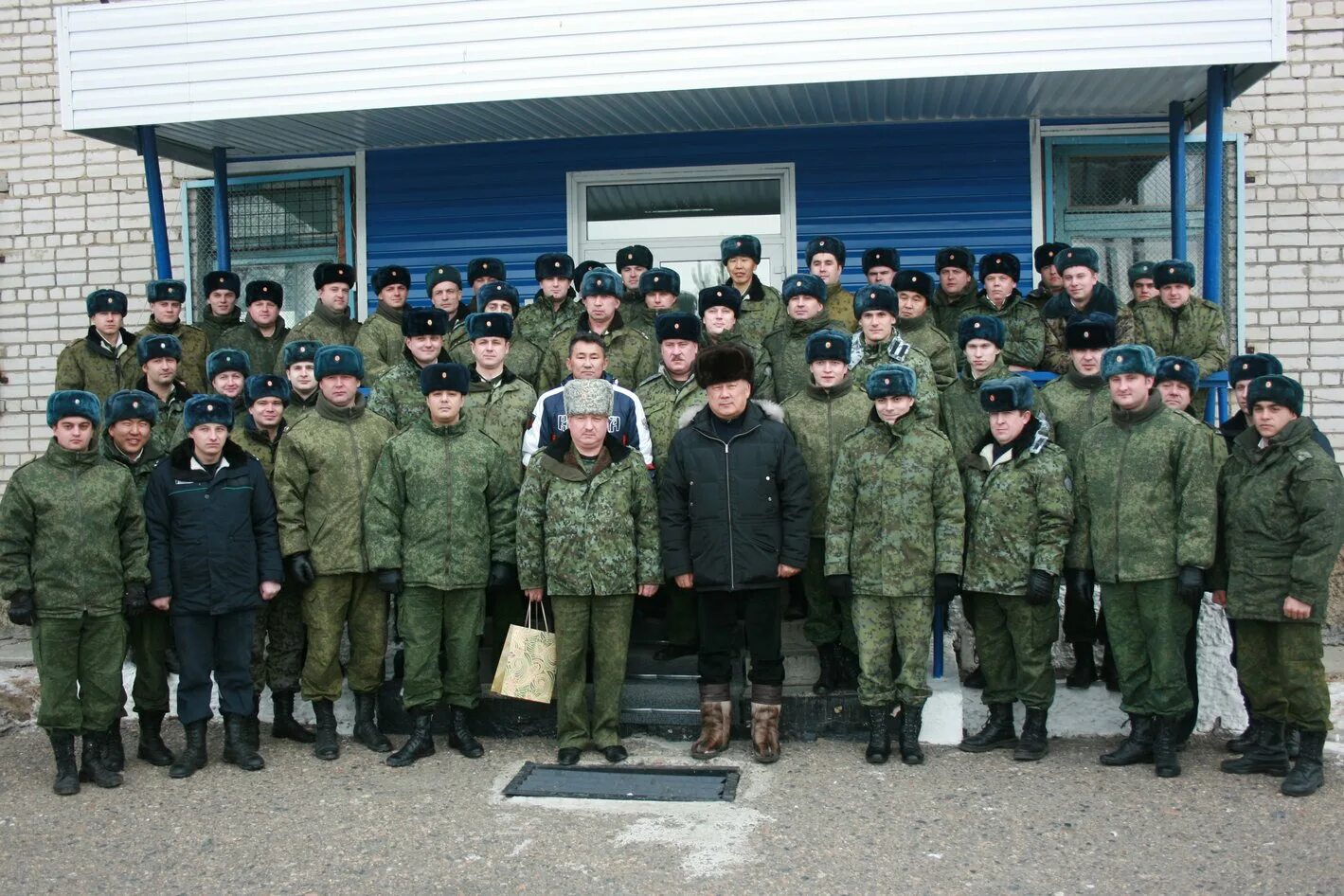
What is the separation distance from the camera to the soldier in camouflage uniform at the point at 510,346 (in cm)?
612

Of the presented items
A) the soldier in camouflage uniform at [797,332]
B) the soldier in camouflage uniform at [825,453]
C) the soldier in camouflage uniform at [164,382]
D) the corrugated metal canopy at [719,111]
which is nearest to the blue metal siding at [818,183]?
the corrugated metal canopy at [719,111]

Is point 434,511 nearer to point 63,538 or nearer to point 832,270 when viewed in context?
point 63,538

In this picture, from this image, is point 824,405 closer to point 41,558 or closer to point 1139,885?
point 1139,885

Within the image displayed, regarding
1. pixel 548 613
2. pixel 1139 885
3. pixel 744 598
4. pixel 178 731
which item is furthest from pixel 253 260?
pixel 1139 885

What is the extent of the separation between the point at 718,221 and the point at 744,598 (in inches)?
156

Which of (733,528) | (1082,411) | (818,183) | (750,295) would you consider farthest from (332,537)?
(818,183)

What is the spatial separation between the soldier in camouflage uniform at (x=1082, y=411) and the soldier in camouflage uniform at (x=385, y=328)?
3358 mm

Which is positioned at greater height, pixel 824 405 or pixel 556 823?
pixel 824 405

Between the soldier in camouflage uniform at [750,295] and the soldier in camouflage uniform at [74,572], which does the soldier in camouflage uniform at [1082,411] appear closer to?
the soldier in camouflage uniform at [750,295]

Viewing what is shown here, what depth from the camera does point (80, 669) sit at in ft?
16.3

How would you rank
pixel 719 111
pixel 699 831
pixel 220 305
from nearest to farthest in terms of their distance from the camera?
pixel 699 831
pixel 220 305
pixel 719 111

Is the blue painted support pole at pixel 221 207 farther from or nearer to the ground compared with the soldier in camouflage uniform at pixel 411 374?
farther from the ground

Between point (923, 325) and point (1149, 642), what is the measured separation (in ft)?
6.53

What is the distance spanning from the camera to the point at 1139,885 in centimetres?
377
